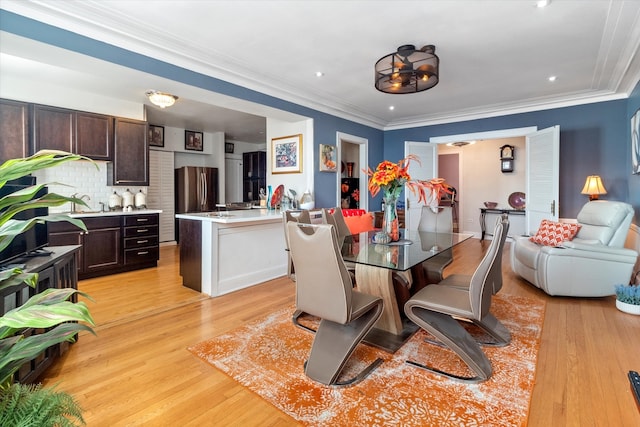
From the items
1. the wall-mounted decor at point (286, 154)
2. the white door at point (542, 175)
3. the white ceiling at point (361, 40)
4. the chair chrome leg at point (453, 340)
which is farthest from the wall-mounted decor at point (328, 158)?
the chair chrome leg at point (453, 340)

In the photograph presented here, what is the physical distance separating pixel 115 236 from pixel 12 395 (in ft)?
14.1

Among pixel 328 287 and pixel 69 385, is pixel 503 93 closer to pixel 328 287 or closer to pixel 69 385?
pixel 328 287

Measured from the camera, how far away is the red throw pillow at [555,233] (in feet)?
12.5

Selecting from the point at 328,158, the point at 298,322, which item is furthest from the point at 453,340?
the point at 328,158

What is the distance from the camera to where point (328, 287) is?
6.25 feet

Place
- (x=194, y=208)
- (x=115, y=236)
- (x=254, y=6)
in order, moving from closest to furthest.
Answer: (x=254, y=6) < (x=115, y=236) < (x=194, y=208)

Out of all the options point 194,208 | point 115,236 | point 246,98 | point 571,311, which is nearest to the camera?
point 571,311

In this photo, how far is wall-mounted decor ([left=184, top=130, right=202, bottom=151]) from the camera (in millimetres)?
7113

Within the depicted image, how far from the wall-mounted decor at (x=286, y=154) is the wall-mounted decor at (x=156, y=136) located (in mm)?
2726

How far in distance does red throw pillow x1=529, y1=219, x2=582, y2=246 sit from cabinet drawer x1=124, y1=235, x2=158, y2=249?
536 cm

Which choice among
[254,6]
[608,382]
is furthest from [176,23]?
[608,382]

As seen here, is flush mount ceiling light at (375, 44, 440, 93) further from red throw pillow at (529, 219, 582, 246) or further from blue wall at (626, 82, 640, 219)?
blue wall at (626, 82, 640, 219)

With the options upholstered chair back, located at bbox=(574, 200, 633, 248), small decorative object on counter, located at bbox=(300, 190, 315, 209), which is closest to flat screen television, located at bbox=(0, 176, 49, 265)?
small decorative object on counter, located at bbox=(300, 190, 315, 209)

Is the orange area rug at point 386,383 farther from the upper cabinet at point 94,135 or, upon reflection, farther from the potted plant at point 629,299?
the upper cabinet at point 94,135
